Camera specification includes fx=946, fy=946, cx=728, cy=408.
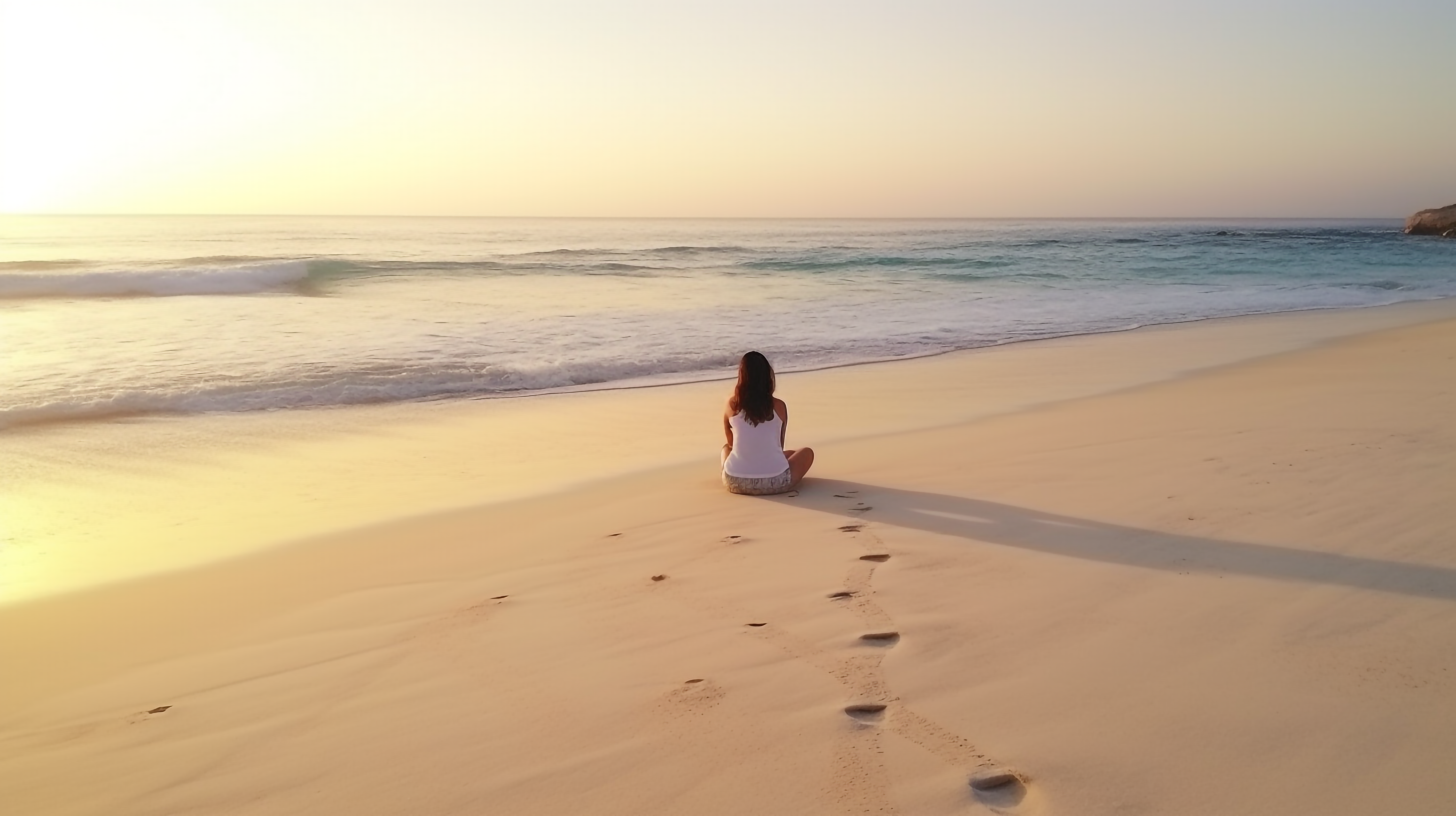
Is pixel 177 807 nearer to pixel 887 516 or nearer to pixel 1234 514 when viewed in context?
pixel 887 516

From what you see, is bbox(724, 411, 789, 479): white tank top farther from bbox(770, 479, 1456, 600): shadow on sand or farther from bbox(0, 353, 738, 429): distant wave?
bbox(0, 353, 738, 429): distant wave

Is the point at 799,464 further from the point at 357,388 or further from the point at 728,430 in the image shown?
the point at 357,388

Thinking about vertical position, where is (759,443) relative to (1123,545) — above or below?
above

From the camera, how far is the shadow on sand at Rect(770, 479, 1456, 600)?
397 cm

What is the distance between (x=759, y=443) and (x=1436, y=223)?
70.7m

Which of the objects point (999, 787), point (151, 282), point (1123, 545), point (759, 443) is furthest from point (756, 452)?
point (151, 282)

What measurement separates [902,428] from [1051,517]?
3.01 meters

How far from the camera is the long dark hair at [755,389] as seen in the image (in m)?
6.21

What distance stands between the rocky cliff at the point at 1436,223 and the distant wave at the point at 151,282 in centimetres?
6446

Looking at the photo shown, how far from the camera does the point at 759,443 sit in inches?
240

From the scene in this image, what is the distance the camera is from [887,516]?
5379 mm

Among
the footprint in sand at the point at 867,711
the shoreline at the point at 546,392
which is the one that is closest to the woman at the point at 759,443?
the footprint in sand at the point at 867,711

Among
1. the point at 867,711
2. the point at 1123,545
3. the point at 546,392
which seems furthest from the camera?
the point at 546,392

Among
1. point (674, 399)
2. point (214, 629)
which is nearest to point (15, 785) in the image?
point (214, 629)
